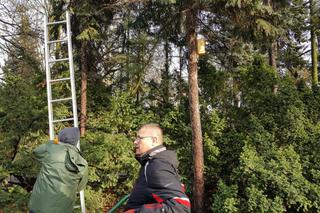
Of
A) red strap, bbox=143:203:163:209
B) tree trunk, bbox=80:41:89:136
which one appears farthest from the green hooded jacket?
tree trunk, bbox=80:41:89:136

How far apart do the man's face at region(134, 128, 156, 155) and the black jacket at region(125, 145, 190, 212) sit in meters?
0.05

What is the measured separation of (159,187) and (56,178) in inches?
65.5

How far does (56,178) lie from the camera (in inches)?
118

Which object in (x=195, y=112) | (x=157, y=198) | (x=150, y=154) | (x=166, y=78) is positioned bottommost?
(x=157, y=198)

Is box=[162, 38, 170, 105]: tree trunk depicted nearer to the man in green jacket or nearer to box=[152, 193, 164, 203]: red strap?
the man in green jacket

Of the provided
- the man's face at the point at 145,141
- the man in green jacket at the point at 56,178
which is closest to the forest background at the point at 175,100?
the man in green jacket at the point at 56,178

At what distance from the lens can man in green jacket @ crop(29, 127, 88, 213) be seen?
2.96m

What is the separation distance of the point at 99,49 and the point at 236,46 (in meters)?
4.98

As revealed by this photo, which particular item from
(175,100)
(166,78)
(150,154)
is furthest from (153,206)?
(166,78)

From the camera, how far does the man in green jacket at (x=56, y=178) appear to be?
2965 mm

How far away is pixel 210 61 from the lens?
35.8 ft

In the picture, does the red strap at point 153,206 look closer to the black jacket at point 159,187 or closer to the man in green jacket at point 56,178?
the black jacket at point 159,187

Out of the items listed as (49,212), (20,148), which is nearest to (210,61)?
(20,148)

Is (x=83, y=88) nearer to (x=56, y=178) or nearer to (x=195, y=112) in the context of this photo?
(x=195, y=112)
